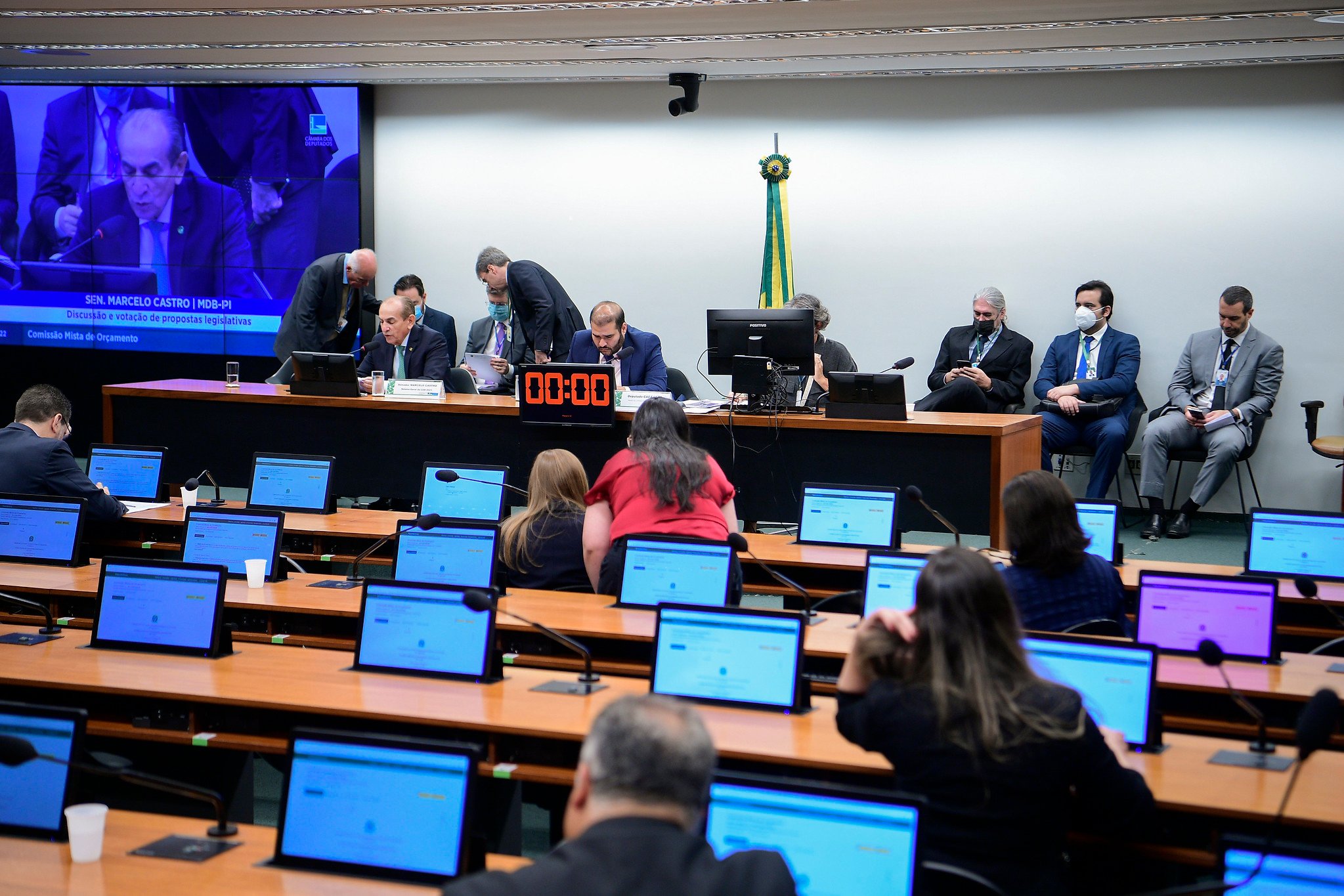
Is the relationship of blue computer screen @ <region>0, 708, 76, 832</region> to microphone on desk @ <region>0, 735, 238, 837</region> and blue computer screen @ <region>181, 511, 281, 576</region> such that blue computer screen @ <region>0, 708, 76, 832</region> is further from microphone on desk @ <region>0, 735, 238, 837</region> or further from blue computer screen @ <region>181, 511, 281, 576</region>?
blue computer screen @ <region>181, 511, 281, 576</region>

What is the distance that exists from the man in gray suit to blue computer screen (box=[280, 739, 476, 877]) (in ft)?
20.8

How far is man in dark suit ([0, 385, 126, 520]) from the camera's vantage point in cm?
506

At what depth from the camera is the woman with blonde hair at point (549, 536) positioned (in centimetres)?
448

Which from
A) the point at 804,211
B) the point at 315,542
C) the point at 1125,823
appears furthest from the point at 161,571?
the point at 804,211

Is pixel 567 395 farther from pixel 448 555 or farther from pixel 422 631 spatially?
pixel 422 631

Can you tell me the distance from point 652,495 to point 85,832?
240 centimetres

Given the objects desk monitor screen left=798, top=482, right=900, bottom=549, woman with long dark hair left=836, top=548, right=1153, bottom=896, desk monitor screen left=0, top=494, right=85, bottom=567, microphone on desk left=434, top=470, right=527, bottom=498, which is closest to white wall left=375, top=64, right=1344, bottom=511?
desk monitor screen left=798, top=482, right=900, bottom=549

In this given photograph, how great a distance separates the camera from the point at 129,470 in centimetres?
586

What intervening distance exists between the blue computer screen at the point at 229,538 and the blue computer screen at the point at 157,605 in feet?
2.99

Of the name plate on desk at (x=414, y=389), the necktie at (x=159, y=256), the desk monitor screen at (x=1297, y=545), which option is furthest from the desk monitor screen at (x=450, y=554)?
the necktie at (x=159, y=256)

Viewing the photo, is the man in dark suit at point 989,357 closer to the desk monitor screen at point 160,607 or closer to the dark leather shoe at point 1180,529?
the dark leather shoe at point 1180,529

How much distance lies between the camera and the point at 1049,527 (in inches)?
119

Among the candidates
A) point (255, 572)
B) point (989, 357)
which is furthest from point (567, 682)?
point (989, 357)

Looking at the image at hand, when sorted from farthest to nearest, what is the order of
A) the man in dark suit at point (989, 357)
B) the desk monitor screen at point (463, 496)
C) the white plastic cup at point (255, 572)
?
the man in dark suit at point (989, 357) < the desk monitor screen at point (463, 496) < the white plastic cup at point (255, 572)
